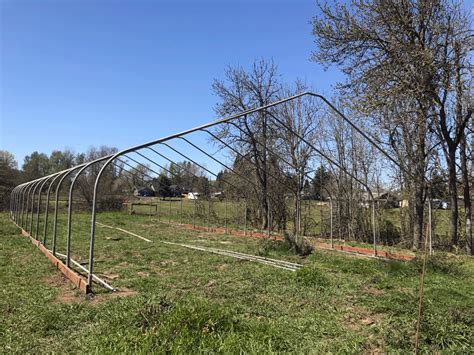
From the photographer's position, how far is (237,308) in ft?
12.9

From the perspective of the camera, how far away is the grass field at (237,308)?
299 centimetres

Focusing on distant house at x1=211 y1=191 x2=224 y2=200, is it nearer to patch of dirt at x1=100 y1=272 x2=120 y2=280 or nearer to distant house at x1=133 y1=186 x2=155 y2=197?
patch of dirt at x1=100 y1=272 x2=120 y2=280

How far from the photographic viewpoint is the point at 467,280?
5.63 meters

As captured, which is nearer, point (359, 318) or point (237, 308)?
point (359, 318)

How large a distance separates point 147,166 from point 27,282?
6.63 metres

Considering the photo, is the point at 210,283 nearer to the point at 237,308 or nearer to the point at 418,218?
the point at 237,308

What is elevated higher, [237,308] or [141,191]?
[141,191]

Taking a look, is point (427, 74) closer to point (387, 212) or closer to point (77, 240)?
point (387, 212)

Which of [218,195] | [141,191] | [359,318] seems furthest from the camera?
[141,191]

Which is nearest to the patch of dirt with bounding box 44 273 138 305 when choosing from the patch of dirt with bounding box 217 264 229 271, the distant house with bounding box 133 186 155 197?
the patch of dirt with bounding box 217 264 229 271

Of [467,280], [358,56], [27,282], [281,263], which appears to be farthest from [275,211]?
[27,282]

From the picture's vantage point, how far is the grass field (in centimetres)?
299

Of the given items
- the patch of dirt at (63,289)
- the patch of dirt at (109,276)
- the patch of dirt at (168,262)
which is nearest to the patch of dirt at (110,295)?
the patch of dirt at (63,289)

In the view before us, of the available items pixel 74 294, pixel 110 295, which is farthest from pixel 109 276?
pixel 110 295
